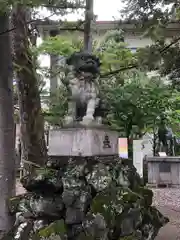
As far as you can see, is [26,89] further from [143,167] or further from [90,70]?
[143,167]

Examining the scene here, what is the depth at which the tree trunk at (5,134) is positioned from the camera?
5.43 m

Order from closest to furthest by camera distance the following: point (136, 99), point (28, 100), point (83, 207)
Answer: point (83, 207), point (28, 100), point (136, 99)

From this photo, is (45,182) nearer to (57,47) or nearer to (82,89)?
(82,89)

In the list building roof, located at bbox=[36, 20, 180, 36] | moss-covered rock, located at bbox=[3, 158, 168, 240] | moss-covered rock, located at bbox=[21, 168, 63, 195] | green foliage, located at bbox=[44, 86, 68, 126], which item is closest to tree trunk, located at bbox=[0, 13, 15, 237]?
moss-covered rock, located at bbox=[3, 158, 168, 240]

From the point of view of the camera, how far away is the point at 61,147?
200 inches

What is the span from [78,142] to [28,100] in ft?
11.7

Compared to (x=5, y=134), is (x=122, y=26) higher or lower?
higher

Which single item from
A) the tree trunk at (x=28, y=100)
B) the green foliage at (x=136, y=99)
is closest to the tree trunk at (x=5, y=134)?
the tree trunk at (x=28, y=100)

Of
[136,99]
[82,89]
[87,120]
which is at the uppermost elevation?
[136,99]

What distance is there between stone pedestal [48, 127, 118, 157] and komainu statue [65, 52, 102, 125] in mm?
193

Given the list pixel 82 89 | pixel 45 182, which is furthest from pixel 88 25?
pixel 45 182

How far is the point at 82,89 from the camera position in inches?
206

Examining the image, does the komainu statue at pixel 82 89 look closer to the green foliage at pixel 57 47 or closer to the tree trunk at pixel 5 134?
the tree trunk at pixel 5 134

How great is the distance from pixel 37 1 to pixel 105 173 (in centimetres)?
244
